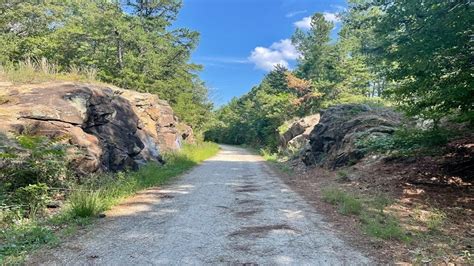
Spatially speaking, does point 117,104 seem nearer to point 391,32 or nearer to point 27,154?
point 27,154

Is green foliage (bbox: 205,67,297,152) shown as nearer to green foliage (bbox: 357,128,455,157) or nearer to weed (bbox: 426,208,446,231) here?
green foliage (bbox: 357,128,455,157)

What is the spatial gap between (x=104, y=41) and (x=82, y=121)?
48.5 feet

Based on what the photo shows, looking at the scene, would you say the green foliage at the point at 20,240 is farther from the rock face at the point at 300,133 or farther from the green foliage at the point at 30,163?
the rock face at the point at 300,133

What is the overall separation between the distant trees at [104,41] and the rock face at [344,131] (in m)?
11.8

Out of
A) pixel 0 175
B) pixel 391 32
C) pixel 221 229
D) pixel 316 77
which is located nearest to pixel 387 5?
pixel 391 32

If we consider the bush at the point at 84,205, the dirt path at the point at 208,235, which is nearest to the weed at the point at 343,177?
the dirt path at the point at 208,235

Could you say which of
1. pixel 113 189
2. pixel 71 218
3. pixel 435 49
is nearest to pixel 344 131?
pixel 435 49

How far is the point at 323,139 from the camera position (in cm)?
1636

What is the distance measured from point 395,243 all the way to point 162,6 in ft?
86.2

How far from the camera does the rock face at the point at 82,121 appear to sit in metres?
8.74

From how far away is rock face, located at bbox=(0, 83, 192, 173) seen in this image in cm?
874

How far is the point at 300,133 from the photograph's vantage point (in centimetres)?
2461

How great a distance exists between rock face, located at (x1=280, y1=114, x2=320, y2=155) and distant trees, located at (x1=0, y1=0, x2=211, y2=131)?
8.63 metres

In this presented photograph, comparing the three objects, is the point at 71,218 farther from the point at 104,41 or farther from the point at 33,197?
the point at 104,41
